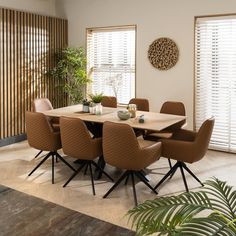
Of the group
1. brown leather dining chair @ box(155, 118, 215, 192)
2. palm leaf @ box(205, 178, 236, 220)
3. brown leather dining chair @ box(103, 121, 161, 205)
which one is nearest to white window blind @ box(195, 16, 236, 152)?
brown leather dining chair @ box(155, 118, 215, 192)

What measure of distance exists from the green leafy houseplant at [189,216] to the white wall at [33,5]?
5356 millimetres

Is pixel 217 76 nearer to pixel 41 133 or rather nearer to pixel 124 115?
pixel 124 115

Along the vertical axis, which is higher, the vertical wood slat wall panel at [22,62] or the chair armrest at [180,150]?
the vertical wood slat wall panel at [22,62]

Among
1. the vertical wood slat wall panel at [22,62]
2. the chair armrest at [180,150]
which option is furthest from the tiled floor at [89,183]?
the vertical wood slat wall panel at [22,62]

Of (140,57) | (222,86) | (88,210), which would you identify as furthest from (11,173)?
(222,86)

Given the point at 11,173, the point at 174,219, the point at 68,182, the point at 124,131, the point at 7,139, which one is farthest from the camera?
the point at 7,139

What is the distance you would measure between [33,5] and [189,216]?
20.1 ft

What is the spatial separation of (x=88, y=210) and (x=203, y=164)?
2.22m

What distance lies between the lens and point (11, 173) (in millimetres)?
4336

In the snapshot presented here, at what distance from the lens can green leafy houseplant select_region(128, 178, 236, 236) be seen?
1243 millimetres

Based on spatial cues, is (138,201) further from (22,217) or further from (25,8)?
(25,8)

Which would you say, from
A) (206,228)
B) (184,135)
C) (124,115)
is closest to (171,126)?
(184,135)

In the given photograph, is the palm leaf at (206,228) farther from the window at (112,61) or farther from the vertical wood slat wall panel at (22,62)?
the window at (112,61)

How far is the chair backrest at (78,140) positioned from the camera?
11.7 ft
